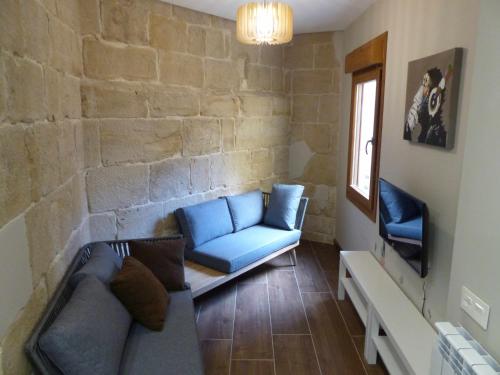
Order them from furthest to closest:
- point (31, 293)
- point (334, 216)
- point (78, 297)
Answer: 1. point (334, 216)
2. point (78, 297)
3. point (31, 293)

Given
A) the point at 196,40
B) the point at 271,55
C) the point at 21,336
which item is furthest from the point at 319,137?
the point at 21,336

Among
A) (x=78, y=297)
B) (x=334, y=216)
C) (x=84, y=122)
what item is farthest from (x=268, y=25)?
(x=334, y=216)

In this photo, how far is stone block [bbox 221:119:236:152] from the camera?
3820 millimetres

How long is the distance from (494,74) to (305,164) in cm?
319

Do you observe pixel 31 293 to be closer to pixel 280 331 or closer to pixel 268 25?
pixel 280 331

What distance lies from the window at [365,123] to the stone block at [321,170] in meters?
0.45


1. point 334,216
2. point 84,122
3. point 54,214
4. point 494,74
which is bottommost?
point 334,216

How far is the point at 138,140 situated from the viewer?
303 centimetres

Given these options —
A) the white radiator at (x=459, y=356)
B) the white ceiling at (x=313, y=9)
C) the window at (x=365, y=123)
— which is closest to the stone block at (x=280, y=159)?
the window at (x=365, y=123)

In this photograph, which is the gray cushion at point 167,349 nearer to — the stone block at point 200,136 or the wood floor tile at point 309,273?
the wood floor tile at point 309,273

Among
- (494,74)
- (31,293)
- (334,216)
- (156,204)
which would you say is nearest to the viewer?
(494,74)

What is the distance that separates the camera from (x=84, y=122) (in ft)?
8.75

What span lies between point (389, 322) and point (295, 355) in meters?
0.71

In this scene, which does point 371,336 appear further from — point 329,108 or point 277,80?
point 277,80
